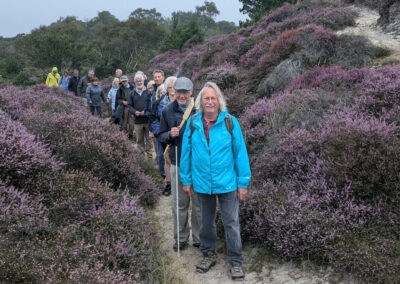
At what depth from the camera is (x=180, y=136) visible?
16.1 feet

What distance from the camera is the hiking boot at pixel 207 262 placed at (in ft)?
14.5

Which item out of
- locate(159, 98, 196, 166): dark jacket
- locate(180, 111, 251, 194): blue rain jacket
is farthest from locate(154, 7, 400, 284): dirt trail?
locate(159, 98, 196, 166): dark jacket

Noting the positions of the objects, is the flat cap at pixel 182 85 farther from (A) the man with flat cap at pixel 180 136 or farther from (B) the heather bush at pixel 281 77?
(B) the heather bush at pixel 281 77

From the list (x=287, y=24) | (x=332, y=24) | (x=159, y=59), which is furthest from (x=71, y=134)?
(x=159, y=59)

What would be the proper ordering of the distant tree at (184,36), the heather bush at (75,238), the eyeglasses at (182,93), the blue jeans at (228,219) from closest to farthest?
the heather bush at (75,238), the blue jeans at (228,219), the eyeglasses at (182,93), the distant tree at (184,36)

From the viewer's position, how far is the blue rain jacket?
400 centimetres

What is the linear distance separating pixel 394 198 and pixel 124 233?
3.31 meters

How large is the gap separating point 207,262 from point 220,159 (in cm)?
147

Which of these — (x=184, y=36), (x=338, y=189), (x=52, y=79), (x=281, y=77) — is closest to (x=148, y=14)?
(x=184, y=36)

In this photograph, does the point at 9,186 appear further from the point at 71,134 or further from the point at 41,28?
the point at 41,28

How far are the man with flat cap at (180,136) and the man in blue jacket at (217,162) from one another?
564 mm

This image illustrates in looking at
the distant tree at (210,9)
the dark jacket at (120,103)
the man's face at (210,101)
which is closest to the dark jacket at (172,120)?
the man's face at (210,101)

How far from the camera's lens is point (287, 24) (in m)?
15.1

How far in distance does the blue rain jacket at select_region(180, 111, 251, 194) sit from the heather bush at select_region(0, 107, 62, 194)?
2.08 meters
